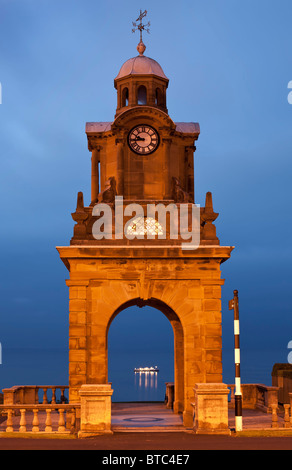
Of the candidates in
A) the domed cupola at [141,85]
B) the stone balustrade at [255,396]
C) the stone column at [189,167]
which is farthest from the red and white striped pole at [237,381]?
the domed cupola at [141,85]

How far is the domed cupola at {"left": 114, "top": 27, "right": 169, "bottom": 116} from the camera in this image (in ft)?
106

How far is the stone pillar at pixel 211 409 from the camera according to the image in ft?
74.3

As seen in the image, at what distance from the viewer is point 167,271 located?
28.0 metres

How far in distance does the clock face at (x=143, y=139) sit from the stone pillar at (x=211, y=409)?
12.6 meters

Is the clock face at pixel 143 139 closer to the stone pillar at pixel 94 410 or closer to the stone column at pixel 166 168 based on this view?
the stone column at pixel 166 168

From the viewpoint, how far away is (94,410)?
883 inches

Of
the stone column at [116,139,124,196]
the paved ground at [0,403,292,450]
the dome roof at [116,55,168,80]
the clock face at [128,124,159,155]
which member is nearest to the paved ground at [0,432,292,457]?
the paved ground at [0,403,292,450]

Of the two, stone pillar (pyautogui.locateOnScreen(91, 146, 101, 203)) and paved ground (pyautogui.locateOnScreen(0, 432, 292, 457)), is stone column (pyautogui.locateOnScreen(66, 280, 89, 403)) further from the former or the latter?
stone pillar (pyautogui.locateOnScreen(91, 146, 101, 203))

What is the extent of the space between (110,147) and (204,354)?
10709 millimetres

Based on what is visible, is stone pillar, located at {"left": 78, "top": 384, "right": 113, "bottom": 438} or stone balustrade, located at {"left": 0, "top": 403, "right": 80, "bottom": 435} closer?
stone pillar, located at {"left": 78, "top": 384, "right": 113, "bottom": 438}

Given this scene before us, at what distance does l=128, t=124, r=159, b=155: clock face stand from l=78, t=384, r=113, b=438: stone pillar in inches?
500

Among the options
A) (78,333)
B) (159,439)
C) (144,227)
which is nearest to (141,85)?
(144,227)
